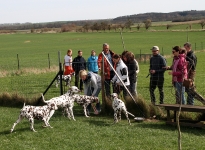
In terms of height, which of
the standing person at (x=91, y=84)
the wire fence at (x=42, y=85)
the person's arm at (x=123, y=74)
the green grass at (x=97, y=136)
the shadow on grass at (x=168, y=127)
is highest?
the person's arm at (x=123, y=74)

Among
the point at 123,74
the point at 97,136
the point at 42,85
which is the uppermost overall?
the point at 123,74

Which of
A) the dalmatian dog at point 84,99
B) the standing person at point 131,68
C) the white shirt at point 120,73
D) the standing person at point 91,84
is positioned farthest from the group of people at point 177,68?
the dalmatian dog at point 84,99

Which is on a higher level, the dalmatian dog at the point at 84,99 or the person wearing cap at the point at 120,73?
the person wearing cap at the point at 120,73

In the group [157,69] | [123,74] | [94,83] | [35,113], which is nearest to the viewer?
[35,113]

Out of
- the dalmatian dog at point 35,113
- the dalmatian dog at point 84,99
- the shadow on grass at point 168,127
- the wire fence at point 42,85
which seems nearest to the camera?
the shadow on grass at point 168,127

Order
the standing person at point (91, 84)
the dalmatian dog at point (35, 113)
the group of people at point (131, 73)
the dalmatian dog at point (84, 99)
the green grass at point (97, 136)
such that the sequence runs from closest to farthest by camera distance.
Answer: the green grass at point (97, 136) < the dalmatian dog at point (35, 113) < the group of people at point (131, 73) < the dalmatian dog at point (84, 99) < the standing person at point (91, 84)

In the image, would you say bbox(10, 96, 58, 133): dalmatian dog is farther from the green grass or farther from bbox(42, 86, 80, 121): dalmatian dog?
bbox(42, 86, 80, 121): dalmatian dog

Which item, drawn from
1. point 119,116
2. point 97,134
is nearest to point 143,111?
point 119,116

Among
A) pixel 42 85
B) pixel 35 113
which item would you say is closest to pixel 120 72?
pixel 35 113

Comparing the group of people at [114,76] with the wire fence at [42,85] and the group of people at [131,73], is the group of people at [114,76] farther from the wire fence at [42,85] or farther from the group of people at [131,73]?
the wire fence at [42,85]

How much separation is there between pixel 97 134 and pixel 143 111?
7.53 feet

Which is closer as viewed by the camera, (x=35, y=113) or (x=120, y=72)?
(x=35, y=113)

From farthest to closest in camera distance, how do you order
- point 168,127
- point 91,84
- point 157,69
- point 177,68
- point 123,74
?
point 157,69 → point 91,84 → point 123,74 → point 177,68 → point 168,127

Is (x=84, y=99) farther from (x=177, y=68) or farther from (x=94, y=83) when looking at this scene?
(x=177, y=68)
